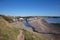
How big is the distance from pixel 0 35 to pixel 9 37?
0.56 metres

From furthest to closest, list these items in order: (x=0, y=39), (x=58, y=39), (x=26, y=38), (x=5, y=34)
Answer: (x=58, y=39), (x=26, y=38), (x=5, y=34), (x=0, y=39)

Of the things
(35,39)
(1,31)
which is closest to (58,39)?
(35,39)

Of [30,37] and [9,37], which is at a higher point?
[9,37]

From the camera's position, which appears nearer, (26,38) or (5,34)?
(5,34)

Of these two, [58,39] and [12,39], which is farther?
[58,39]

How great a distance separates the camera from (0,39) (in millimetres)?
8281

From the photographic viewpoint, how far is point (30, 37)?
13.2m

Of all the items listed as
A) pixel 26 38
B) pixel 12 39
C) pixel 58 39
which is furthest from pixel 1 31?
pixel 58 39

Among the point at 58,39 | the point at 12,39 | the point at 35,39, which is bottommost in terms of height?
the point at 58,39

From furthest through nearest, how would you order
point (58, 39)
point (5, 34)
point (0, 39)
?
point (58, 39) → point (5, 34) → point (0, 39)

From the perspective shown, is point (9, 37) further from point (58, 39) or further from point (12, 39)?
point (58, 39)

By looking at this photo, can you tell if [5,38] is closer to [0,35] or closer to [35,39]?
[0,35]

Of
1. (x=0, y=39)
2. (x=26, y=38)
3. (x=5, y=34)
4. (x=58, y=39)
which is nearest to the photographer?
(x=0, y=39)

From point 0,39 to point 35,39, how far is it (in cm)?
544
